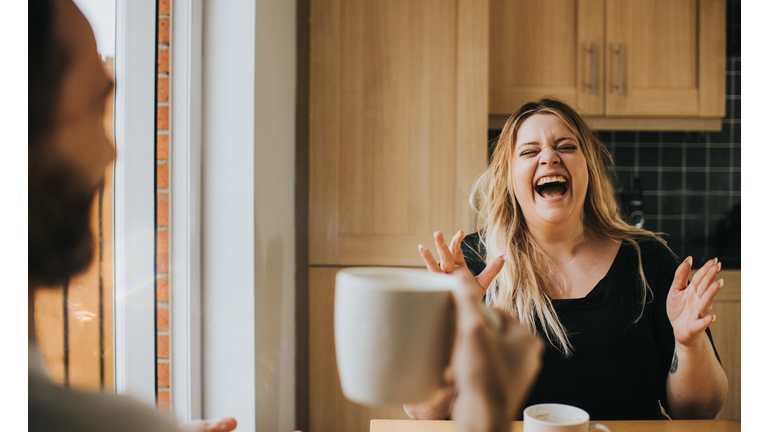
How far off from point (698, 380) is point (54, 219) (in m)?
0.87

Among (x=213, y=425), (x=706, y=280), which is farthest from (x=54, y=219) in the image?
(x=706, y=280)

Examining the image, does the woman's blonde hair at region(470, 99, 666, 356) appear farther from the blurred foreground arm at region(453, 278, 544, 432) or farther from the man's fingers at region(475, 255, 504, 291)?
the blurred foreground arm at region(453, 278, 544, 432)

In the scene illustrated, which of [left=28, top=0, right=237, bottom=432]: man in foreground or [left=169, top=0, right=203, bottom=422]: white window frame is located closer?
[left=28, top=0, right=237, bottom=432]: man in foreground

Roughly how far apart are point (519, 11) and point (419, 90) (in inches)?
18.8

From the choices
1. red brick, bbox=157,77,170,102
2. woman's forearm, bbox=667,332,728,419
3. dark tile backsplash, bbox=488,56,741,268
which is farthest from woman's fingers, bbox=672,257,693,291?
dark tile backsplash, bbox=488,56,741,268

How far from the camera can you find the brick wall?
2.33 ft

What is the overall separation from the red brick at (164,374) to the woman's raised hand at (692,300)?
2.57 ft

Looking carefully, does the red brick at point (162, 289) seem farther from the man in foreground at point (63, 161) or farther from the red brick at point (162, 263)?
the man in foreground at point (63, 161)

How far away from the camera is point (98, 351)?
0.43 meters

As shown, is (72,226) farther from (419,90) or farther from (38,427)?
(419,90)

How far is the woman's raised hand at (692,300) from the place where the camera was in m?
0.53

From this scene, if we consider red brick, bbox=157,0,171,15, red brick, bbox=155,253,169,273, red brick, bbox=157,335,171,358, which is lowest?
red brick, bbox=157,335,171,358

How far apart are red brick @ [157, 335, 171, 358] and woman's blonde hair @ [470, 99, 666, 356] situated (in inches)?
22.8

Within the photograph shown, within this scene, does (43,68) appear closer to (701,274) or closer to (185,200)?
(185,200)
